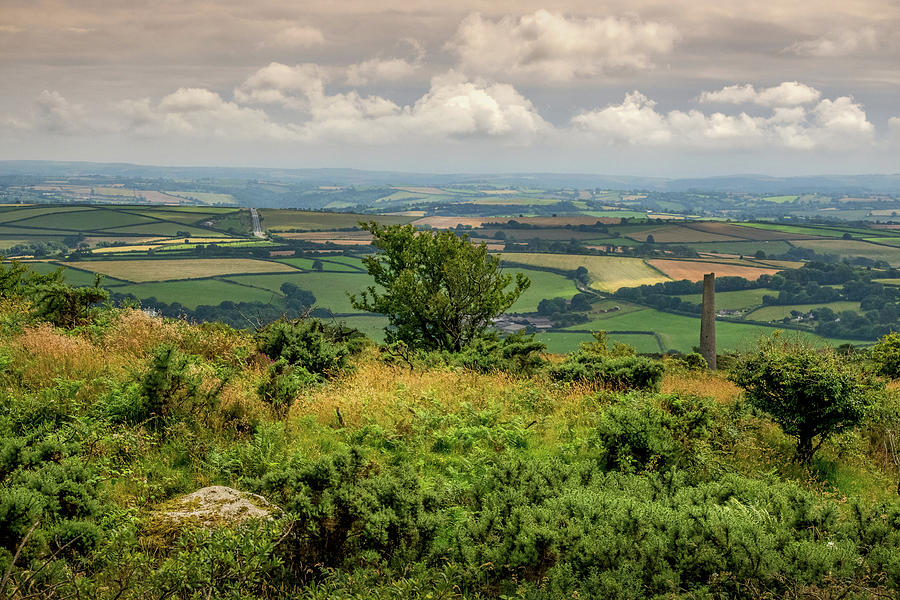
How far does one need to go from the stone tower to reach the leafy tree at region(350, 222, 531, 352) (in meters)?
8.49

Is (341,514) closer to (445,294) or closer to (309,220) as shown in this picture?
(445,294)

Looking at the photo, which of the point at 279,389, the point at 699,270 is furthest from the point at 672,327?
the point at 279,389

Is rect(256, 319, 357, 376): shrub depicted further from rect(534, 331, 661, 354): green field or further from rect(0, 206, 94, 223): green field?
rect(0, 206, 94, 223): green field

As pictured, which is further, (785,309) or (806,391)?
(785,309)

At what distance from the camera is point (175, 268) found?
8312 centimetres

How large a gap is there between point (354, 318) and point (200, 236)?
5845 cm

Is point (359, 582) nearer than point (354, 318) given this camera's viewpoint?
Yes

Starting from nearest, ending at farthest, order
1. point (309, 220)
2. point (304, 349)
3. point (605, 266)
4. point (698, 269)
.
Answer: point (304, 349), point (698, 269), point (605, 266), point (309, 220)

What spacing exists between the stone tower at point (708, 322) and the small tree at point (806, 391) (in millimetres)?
14471

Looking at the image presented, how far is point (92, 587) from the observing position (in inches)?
178

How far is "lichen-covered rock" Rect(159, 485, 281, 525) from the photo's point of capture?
18.1ft

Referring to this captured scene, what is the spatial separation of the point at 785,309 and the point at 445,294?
72.0 m

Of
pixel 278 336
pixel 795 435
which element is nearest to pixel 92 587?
pixel 278 336

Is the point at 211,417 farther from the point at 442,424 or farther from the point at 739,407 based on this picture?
the point at 739,407
